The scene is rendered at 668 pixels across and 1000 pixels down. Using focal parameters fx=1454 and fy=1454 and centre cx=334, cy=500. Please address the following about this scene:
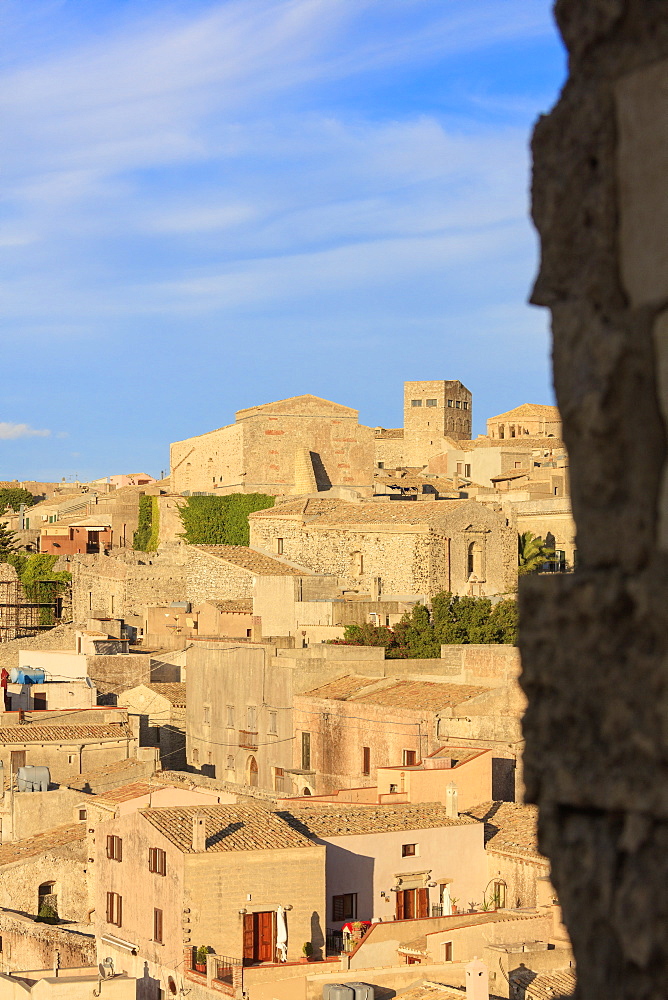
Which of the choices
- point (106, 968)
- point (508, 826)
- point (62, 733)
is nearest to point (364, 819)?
point (508, 826)

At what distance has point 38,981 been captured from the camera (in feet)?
54.3

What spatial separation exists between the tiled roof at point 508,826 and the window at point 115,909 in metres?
5.44

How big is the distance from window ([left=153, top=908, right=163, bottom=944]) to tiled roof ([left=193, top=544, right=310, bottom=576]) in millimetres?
18014

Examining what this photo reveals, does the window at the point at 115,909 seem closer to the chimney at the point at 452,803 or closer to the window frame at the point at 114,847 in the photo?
the window frame at the point at 114,847

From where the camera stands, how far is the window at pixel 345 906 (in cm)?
1989

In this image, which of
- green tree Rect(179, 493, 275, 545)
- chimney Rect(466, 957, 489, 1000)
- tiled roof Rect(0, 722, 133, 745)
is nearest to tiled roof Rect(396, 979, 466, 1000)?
chimney Rect(466, 957, 489, 1000)

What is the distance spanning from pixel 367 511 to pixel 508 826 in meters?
16.8

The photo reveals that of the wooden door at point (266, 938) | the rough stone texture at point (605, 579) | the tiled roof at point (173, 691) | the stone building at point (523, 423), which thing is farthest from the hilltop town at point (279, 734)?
the stone building at point (523, 423)

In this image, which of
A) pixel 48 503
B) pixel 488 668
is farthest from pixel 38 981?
pixel 48 503

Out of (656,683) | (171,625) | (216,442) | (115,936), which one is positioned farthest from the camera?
(216,442)

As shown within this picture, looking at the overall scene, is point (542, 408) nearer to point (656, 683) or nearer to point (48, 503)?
point (48, 503)

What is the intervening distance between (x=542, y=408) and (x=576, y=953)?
77.4 metres

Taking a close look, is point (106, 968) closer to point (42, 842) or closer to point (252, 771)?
point (42, 842)

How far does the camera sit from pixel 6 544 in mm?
53281
